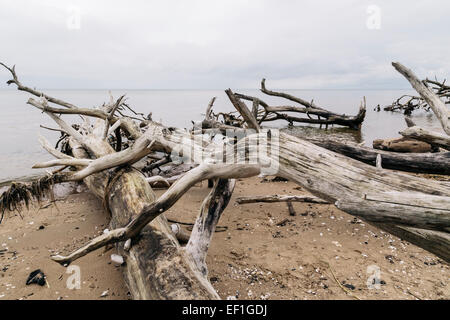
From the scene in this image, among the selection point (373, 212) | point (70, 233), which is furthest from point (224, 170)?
point (70, 233)

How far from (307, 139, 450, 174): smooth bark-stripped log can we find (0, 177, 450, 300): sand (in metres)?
1.06

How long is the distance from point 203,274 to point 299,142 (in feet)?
5.44

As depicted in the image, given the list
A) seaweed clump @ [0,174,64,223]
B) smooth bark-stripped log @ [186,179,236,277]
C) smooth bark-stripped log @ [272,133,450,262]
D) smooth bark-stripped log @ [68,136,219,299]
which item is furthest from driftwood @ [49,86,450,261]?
seaweed clump @ [0,174,64,223]

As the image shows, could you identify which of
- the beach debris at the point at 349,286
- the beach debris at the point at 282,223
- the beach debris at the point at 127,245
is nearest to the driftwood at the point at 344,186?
the beach debris at the point at 127,245

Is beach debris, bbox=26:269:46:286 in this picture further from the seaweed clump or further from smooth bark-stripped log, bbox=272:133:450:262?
smooth bark-stripped log, bbox=272:133:450:262

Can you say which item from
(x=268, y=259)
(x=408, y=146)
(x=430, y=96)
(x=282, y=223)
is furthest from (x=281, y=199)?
(x=408, y=146)

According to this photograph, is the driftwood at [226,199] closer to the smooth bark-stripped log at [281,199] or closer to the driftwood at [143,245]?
the driftwood at [143,245]

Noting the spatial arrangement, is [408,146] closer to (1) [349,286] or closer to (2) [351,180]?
(1) [349,286]

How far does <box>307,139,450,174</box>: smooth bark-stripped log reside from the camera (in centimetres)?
404

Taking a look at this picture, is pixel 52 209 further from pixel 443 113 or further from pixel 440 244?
pixel 443 113

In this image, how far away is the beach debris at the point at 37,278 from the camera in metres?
3.08

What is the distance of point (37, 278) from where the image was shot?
3119 millimetres

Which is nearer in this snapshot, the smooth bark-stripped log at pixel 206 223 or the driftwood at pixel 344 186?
the driftwood at pixel 344 186

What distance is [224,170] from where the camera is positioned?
3066mm
